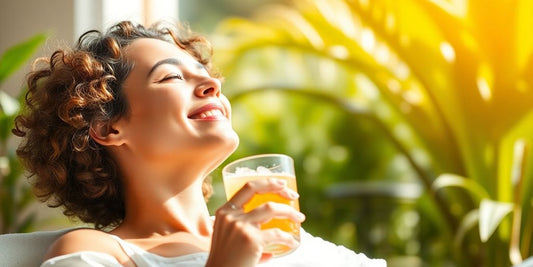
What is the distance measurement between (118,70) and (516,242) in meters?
1.53

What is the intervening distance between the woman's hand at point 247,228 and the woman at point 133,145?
7.3 inches

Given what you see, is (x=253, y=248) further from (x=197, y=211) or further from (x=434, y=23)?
(x=434, y=23)

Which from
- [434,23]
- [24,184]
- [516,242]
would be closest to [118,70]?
[434,23]

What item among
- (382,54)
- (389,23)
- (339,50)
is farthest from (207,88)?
(382,54)

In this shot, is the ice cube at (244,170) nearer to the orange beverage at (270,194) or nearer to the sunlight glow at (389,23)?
the orange beverage at (270,194)

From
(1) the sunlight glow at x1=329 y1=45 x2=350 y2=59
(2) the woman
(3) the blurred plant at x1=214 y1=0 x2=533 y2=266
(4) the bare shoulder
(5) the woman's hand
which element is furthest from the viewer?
(1) the sunlight glow at x1=329 y1=45 x2=350 y2=59

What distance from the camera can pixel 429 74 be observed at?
108 inches

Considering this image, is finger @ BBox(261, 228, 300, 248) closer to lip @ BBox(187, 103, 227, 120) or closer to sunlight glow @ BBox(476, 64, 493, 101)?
lip @ BBox(187, 103, 227, 120)

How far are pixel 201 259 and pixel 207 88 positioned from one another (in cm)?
29

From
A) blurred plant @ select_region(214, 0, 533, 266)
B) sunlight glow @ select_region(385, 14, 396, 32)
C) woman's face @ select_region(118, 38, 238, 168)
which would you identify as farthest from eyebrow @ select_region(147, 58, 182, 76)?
sunlight glow @ select_region(385, 14, 396, 32)

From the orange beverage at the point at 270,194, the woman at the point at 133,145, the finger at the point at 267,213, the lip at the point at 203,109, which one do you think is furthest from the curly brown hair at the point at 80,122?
the finger at the point at 267,213

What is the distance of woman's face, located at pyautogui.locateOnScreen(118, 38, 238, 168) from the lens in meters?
1.44

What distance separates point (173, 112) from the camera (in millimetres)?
1450

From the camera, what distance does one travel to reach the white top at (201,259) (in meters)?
1.30
